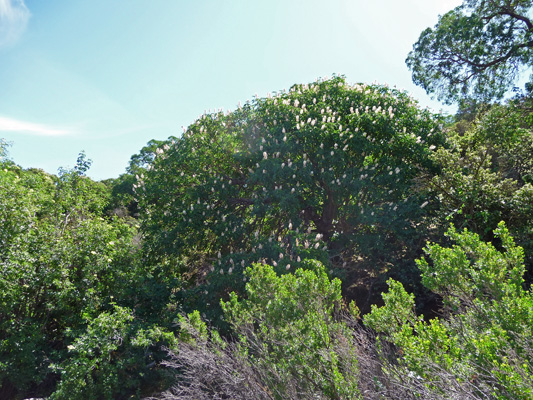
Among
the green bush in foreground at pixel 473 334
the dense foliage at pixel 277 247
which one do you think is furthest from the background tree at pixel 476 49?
the green bush in foreground at pixel 473 334

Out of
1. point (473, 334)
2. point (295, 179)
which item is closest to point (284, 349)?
point (473, 334)

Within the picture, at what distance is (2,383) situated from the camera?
6.23 meters

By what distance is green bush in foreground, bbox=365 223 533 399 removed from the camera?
2322 millimetres

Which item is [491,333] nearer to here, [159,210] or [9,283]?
[9,283]

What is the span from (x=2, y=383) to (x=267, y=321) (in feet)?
18.1

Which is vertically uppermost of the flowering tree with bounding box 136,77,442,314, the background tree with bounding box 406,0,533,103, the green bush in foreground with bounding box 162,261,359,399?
the background tree with bounding box 406,0,533,103

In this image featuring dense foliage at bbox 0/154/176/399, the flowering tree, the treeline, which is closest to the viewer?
the treeline

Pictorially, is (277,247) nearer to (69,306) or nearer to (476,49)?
(69,306)

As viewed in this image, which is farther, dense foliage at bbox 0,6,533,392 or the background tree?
the background tree

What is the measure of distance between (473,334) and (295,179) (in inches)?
206

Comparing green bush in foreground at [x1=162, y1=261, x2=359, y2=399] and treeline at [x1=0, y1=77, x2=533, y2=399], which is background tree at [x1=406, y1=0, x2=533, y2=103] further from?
green bush in foreground at [x1=162, y1=261, x2=359, y2=399]

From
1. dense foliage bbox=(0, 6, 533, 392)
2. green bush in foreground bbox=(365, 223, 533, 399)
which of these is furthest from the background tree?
green bush in foreground bbox=(365, 223, 533, 399)

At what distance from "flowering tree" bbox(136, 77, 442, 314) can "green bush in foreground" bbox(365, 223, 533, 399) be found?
3.15 m

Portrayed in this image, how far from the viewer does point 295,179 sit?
769 centimetres
